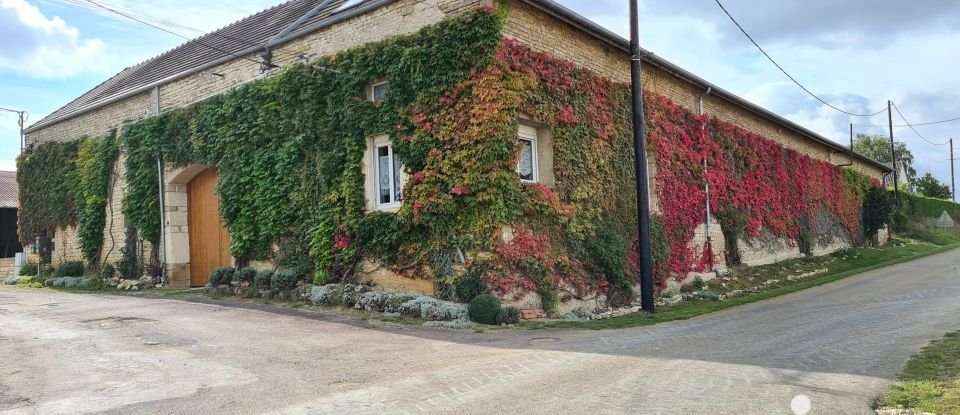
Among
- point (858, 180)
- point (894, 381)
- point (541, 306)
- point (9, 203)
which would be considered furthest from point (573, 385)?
point (858, 180)

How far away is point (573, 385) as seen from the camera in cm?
607

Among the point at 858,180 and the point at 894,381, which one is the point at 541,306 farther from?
the point at 858,180

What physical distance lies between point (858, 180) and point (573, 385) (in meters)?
33.6

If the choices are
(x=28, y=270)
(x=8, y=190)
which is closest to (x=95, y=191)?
(x=28, y=270)

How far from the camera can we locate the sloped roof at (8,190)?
29.0 meters

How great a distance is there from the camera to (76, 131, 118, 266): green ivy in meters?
18.7

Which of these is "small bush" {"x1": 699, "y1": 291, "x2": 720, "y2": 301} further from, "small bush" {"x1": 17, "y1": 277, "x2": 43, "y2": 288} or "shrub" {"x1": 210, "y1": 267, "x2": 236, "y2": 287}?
"small bush" {"x1": 17, "y1": 277, "x2": 43, "y2": 288}

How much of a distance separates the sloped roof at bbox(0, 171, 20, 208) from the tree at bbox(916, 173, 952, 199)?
81.4 meters

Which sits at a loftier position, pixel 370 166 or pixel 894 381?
pixel 370 166

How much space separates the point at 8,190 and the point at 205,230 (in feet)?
65.7

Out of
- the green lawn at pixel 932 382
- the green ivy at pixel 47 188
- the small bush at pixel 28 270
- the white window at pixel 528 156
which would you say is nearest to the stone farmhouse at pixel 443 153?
the white window at pixel 528 156

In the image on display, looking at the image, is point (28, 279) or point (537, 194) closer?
point (537, 194)

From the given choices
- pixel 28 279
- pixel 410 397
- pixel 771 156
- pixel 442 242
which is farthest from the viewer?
pixel 771 156

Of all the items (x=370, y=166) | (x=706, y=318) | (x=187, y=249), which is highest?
(x=370, y=166)
